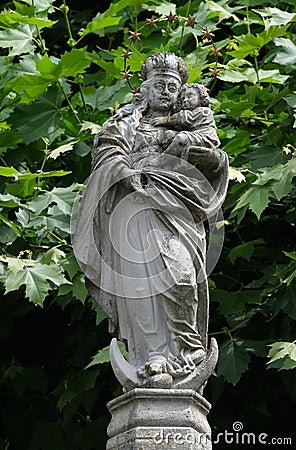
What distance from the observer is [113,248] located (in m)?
5.82

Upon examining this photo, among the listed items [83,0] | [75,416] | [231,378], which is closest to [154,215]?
[231,378]

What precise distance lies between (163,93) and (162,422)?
70.6 inches

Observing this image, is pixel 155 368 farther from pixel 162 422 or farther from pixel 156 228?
pixel 156 228

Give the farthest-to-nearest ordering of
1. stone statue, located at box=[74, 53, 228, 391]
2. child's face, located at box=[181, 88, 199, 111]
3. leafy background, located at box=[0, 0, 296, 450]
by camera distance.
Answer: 1. leafy background, located at box=[0, 0, 296, 450]
2. child's face, located at box=[181, 88, 199, 111]
3. stone statue, located at box=[74, 53, 228, 391]

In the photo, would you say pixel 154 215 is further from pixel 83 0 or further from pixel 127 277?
pixel 83 0

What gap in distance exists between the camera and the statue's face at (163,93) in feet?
20.1

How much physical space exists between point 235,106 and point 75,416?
2.69 metres

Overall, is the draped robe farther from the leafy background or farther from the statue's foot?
the leafy background

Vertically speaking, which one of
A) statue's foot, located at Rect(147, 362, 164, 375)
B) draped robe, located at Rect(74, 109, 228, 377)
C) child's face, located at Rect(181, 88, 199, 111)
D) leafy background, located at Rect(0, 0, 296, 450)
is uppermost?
child's face, located at Rect(181, 88, 199, 111)

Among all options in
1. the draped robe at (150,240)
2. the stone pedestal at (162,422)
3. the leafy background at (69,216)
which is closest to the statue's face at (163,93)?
the draped robe at (150,240)

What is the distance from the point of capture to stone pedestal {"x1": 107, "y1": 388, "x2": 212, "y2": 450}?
534cm

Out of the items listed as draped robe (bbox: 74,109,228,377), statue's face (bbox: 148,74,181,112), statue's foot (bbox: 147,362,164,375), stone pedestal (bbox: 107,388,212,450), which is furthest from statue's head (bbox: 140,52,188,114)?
stone pedestal (bbox: 107,388,212,450)

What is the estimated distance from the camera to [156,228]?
5742 mm

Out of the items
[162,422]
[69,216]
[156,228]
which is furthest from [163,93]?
[69,216]
